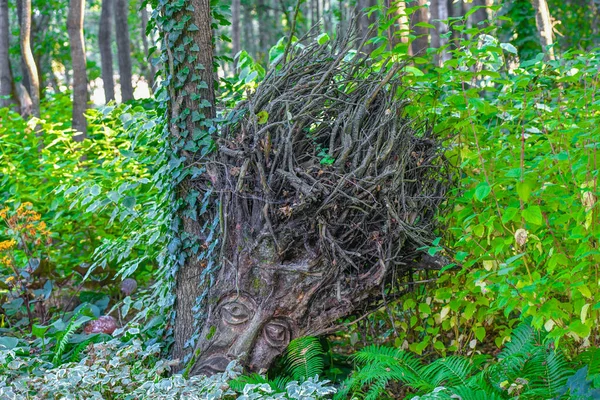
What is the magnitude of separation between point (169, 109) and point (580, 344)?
119 inches

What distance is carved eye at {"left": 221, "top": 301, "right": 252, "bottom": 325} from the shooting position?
4141 mm

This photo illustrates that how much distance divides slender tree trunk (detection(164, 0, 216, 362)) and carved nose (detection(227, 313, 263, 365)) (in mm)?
427

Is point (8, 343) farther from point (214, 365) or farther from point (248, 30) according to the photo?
point (248, 30)

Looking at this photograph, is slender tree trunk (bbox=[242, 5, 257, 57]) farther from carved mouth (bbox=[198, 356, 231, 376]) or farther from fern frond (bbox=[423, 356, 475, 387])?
fern frond (bbox=[423, 356, 475, 387])

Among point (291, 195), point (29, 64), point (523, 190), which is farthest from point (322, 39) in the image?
point (29, 64)

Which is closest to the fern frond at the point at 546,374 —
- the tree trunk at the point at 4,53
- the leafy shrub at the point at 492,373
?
the leafy shrub at the point at 492,373

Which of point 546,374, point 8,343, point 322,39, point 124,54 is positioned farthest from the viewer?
point 124,54

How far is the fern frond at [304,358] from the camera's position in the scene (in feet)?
13.1

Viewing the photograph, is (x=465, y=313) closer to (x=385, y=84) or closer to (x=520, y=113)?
(x=520, y=113)

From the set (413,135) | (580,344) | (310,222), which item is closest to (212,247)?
(310,222)

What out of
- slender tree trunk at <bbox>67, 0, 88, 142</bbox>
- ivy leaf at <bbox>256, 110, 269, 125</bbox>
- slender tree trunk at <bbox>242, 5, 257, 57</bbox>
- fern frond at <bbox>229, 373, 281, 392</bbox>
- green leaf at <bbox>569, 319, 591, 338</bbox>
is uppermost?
slender tree trunk at <bbox>242, 5, 257, 57</bbox>

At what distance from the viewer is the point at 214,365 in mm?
4203

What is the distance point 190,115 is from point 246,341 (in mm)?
1586

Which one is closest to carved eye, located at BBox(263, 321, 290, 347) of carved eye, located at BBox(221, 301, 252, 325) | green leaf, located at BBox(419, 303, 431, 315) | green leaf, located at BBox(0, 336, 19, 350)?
carved eye, located at BBox(221, 301, 252, 325)
